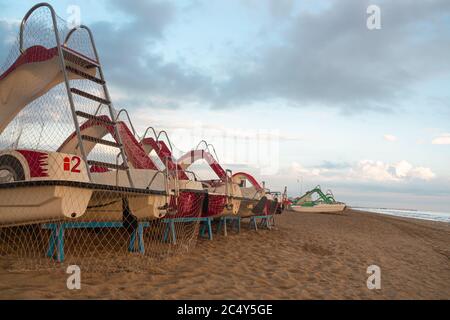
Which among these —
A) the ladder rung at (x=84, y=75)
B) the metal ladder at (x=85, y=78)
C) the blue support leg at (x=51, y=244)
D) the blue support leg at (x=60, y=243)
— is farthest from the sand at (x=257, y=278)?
the ladder rung at (x=84, y=75)

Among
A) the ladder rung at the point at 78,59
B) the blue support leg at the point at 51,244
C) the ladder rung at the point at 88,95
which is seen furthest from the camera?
the blue support leg at the point at 51,244

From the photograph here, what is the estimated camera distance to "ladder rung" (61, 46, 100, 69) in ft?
20.5

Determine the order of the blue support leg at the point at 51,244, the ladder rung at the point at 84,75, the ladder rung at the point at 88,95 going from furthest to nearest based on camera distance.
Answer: the blue support leg at the point at 51,244, the ladder rung at the point at 84,75, the ladder rung at the point at 88,95

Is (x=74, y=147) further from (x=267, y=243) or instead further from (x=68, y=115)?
(x=267, y=243)

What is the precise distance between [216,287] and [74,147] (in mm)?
5073

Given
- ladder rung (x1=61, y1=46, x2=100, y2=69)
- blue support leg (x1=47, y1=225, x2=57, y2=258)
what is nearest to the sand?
blue support leg (x1=47, y1=225, x2=57, y2=258)

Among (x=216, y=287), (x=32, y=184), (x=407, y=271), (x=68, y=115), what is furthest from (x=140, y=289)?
(x=407, y=271)

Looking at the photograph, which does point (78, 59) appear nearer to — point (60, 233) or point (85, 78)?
point (85, 78)

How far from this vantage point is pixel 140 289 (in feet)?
16.8

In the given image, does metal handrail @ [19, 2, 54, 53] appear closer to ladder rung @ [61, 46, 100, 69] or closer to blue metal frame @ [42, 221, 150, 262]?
ladder rung @ [61, 46, 100, 69]

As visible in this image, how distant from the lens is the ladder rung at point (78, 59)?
624 cm

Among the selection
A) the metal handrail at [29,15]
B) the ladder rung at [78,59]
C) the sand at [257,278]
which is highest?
the metal handrail at [29,15]

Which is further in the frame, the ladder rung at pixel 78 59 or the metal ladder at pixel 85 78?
the ladder rung at pixel 78 59

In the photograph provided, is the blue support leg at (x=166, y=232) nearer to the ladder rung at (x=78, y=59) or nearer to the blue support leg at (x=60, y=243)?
the blue support leg at (x=60, y=243)
